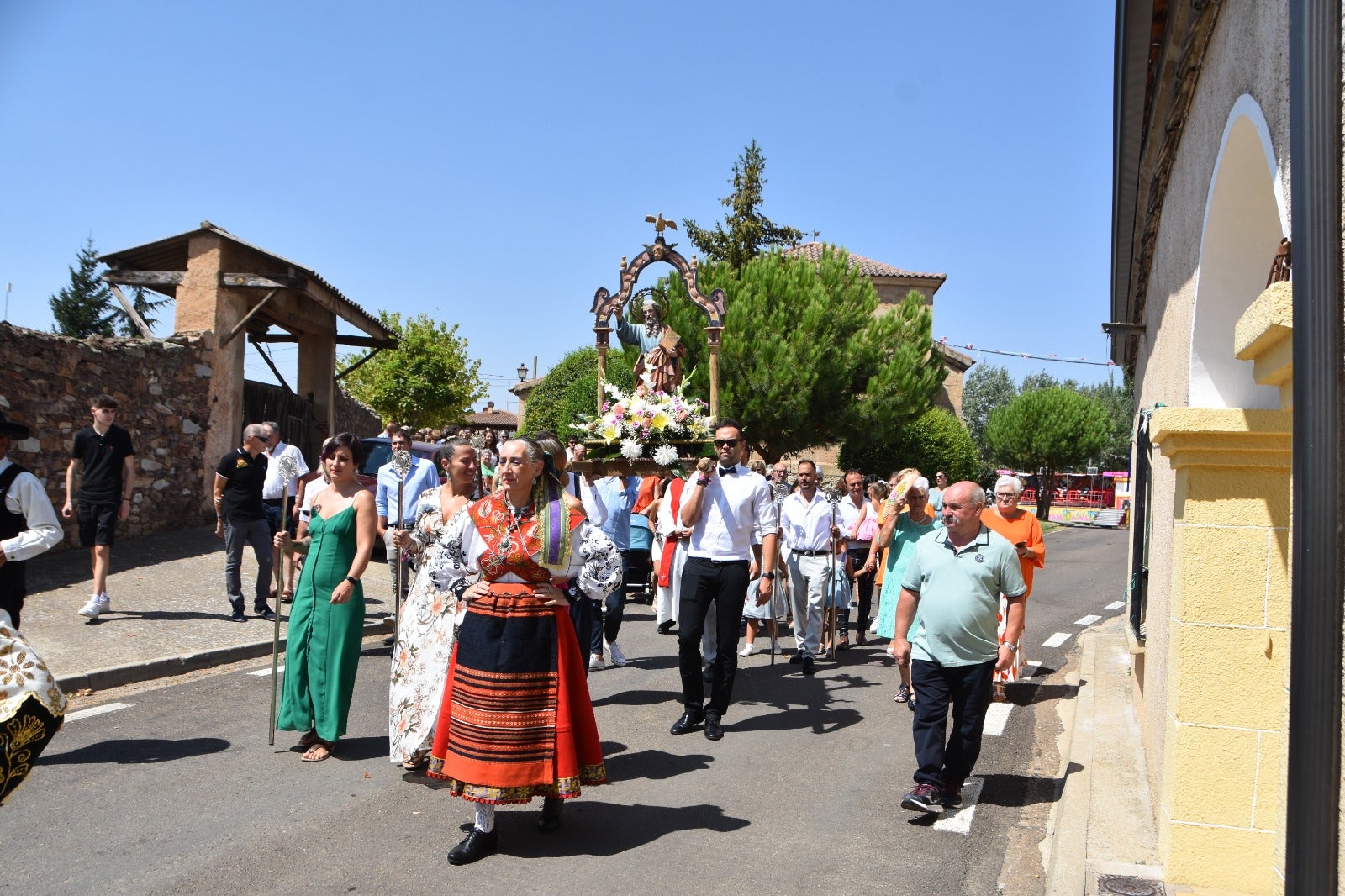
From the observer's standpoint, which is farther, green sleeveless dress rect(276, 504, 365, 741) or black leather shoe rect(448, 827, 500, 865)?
green sleeveless dress rect(276, 504, 365, 741)

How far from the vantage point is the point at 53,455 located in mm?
12414

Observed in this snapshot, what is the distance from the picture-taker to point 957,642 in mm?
5637

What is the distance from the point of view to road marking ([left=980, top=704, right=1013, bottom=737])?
7695 millimetres

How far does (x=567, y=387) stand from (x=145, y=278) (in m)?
19.3

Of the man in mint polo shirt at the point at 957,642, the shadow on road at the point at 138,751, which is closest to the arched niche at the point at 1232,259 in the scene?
the man in mint polo shirt at the point at 957,642

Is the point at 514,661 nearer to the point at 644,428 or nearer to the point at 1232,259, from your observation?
the point at 1232,259

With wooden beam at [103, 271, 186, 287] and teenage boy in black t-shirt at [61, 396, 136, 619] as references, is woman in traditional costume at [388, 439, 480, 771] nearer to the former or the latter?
teenage boy in black t-shirt at [61, 396, 136, 619]

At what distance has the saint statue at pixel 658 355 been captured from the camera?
1156cm

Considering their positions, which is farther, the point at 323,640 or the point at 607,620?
the point at 607,620

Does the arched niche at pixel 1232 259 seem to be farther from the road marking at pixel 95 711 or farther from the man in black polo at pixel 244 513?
the man in black polo at pixel 244 513

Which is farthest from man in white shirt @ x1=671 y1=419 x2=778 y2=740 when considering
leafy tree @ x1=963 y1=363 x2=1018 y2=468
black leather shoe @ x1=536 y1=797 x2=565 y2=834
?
leafy tree @ x1=963 y1=363 x2=1018 y2=468

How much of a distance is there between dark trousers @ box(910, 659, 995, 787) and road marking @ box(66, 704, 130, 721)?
5247 mm

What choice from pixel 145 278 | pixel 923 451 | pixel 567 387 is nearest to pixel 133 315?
pixel 145 278

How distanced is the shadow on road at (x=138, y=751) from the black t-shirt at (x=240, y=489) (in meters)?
4.33
